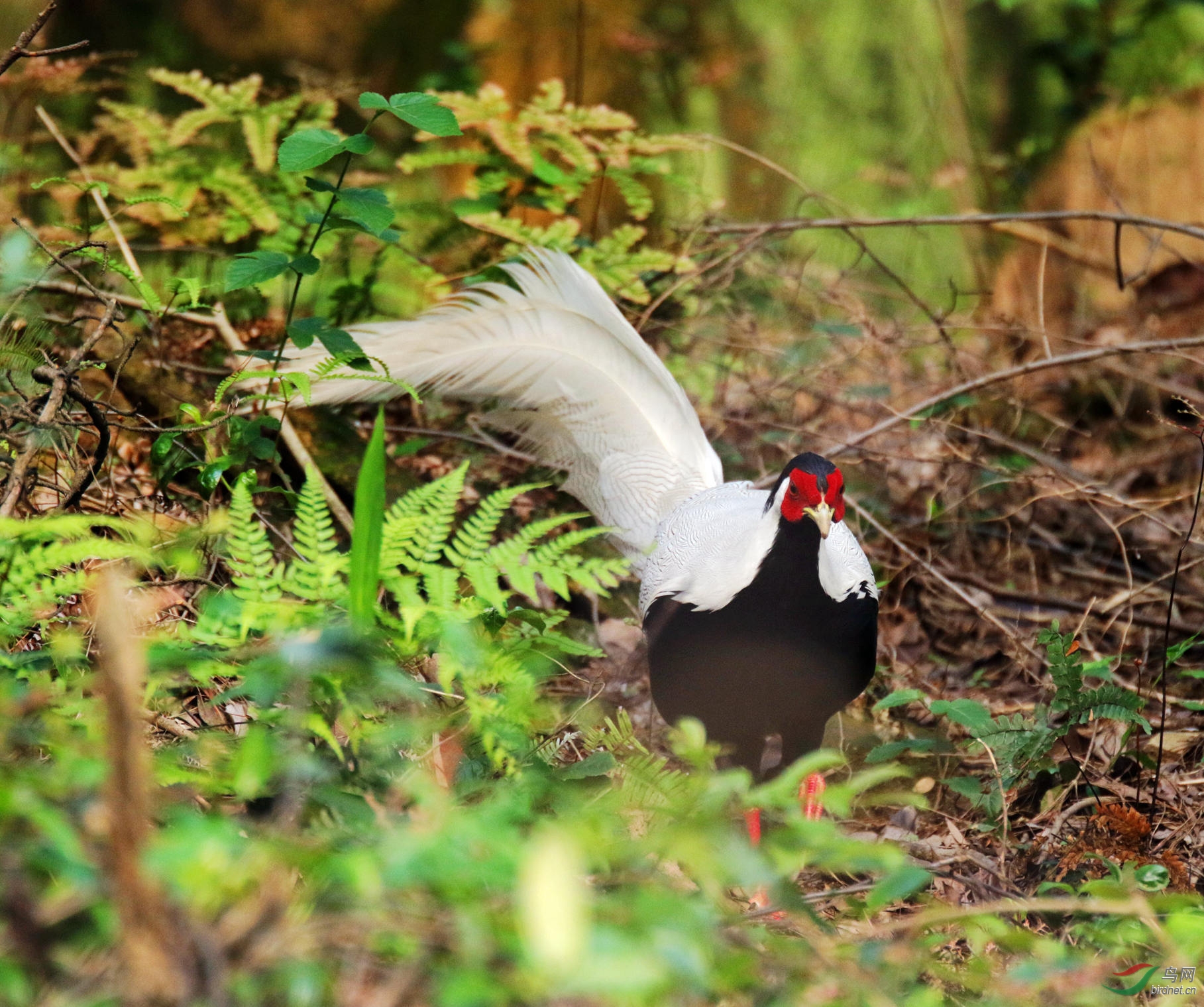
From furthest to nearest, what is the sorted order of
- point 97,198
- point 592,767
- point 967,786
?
1. point 97,198
2. point 967,786
3. point 592,767

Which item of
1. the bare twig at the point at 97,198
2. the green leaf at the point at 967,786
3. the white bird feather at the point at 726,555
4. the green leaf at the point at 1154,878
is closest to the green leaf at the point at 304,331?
the bare twig at the point at 97,198

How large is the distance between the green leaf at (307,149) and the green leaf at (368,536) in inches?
46.1

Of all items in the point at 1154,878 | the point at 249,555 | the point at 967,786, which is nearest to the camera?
the point at 249,555

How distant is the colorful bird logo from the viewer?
162cm

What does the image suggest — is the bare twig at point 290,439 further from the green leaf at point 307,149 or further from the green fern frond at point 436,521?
the green fern frond at point 436,521

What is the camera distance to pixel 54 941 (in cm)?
102

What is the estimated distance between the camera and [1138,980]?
182 centimetres

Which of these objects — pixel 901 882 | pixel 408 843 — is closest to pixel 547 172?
pixel 901 882

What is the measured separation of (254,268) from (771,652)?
182cm

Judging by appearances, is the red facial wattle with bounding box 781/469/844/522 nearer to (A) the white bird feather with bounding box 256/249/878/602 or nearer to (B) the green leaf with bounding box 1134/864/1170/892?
(A) the white bird feather with bounding box 256/249/878/602

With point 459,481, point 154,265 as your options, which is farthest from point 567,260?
point 459,481

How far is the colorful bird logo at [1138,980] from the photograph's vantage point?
1.62 metres

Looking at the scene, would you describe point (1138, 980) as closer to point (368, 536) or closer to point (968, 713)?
point (968, 713)

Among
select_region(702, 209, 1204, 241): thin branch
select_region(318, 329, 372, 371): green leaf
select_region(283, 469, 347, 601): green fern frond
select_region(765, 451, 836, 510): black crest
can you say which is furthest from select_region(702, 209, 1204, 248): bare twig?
select_region(283, 469, 347, 601): green fern frond
